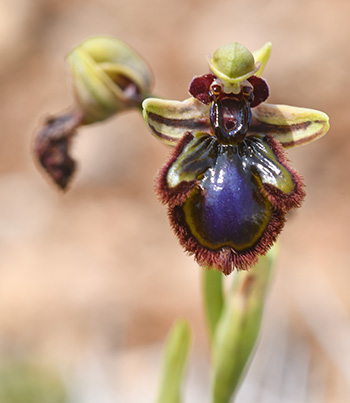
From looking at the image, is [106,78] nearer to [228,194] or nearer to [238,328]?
[228,194]

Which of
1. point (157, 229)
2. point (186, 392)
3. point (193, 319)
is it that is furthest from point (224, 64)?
point (157, 229)

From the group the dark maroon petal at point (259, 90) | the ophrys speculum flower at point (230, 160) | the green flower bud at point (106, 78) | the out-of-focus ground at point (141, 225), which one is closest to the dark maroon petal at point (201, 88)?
the ophrys speculum flower at point (230, 160)

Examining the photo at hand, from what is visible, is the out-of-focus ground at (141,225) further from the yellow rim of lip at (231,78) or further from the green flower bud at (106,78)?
the yellow rim of lip at (231,78)

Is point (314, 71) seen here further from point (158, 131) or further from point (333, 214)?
point (158, 131)

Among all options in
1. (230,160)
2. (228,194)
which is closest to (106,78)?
(230,160)

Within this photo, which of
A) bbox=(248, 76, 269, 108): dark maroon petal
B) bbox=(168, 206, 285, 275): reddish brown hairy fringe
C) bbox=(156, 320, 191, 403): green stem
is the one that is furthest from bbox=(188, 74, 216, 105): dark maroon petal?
bbox=(156, 320, 191, 403): green stem
